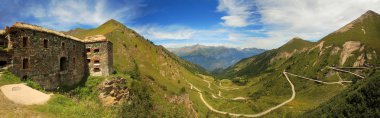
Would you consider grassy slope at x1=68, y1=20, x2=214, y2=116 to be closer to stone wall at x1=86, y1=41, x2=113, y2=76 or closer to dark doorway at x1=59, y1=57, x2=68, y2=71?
stone wall at x1=86, y1=41, x2=113, y2=76

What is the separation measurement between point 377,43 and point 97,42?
704 ft

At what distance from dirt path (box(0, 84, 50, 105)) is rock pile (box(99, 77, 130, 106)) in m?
11.1

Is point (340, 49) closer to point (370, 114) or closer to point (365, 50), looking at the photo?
point (365, 50)

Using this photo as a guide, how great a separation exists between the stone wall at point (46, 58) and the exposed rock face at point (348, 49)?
193917mm

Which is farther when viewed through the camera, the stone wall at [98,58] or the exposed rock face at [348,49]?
the exposed rock face at [348,49]

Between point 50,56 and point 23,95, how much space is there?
929cm

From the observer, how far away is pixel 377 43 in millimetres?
183375

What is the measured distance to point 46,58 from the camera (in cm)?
3472

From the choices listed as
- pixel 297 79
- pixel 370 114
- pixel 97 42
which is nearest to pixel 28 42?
pixel 97 42

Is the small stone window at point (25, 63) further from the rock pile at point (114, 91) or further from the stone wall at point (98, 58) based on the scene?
the stone wall at point (98, 58)

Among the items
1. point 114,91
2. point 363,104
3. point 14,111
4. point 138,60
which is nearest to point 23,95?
point 14,111

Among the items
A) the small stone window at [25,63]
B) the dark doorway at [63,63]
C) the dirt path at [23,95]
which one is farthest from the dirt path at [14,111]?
the dark doorway at [63,63]

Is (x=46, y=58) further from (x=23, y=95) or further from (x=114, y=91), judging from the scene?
(x=114, y=91)

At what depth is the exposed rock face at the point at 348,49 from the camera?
180000mm
